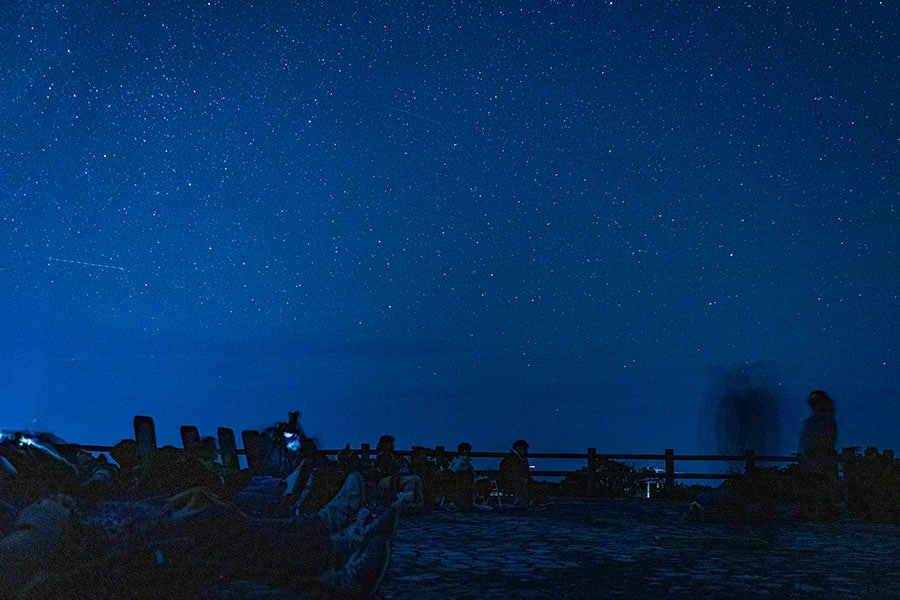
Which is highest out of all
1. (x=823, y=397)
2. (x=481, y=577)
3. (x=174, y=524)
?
(x=823, y=397)

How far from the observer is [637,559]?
25.7ft

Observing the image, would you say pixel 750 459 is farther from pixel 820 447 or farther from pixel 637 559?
pixel 637 559

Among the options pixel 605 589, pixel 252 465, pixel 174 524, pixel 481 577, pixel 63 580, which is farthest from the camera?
pixel 252 465

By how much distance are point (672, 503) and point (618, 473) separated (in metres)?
1.65

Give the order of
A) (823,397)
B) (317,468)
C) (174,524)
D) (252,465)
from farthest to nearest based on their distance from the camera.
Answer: (823,397), (317,468), (252,465), (174,524)

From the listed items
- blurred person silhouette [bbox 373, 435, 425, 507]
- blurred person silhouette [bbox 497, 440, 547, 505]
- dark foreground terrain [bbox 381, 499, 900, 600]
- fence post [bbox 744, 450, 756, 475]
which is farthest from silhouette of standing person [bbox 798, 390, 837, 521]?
blurred person silhouette [bbox 373, 435, 425, 507]

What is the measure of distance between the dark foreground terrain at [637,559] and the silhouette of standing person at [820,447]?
48cm

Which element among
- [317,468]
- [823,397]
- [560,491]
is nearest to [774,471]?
[823,397]

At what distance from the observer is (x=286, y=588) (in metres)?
3.91

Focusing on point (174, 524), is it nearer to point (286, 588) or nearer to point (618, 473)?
point (286, 588)

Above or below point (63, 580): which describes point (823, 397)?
above

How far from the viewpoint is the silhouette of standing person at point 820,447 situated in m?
12.2

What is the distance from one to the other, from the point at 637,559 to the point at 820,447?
18.7ft

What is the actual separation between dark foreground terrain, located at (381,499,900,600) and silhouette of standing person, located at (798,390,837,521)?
48 centimetres
